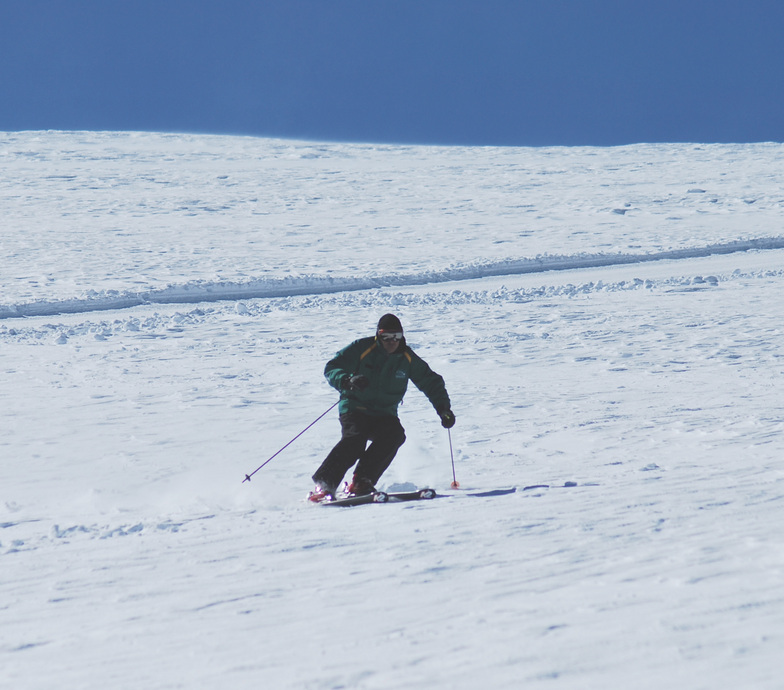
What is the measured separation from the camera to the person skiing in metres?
5.24

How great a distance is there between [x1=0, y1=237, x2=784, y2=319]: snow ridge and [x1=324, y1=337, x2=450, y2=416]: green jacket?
28.4 ft

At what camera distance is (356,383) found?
16.9ft

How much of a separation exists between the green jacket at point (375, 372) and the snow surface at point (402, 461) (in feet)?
2.43

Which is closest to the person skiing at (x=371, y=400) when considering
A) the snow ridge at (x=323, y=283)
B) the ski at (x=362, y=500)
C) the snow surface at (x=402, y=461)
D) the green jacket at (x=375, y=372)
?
the green jacket at (x=375, y=372)

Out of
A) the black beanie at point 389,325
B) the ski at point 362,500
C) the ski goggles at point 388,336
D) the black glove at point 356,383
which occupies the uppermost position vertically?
the black beanie at point 389,325

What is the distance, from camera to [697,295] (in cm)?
1320

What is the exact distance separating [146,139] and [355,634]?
3460cm

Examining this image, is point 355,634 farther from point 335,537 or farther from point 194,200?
point 194,200

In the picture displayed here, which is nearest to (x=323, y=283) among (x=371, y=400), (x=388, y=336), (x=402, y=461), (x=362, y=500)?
(x=402, y=461)

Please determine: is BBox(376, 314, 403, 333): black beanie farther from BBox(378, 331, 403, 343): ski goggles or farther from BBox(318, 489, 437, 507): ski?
BBox(318, 489, 437, 507): ski

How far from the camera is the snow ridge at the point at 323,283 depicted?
13094 mm

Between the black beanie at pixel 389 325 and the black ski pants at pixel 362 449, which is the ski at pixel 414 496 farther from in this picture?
the black beanie at pixel 389 325

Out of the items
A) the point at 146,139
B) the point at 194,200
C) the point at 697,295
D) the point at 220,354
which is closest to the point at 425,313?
the point at 220,354

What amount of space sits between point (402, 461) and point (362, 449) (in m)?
1.16
